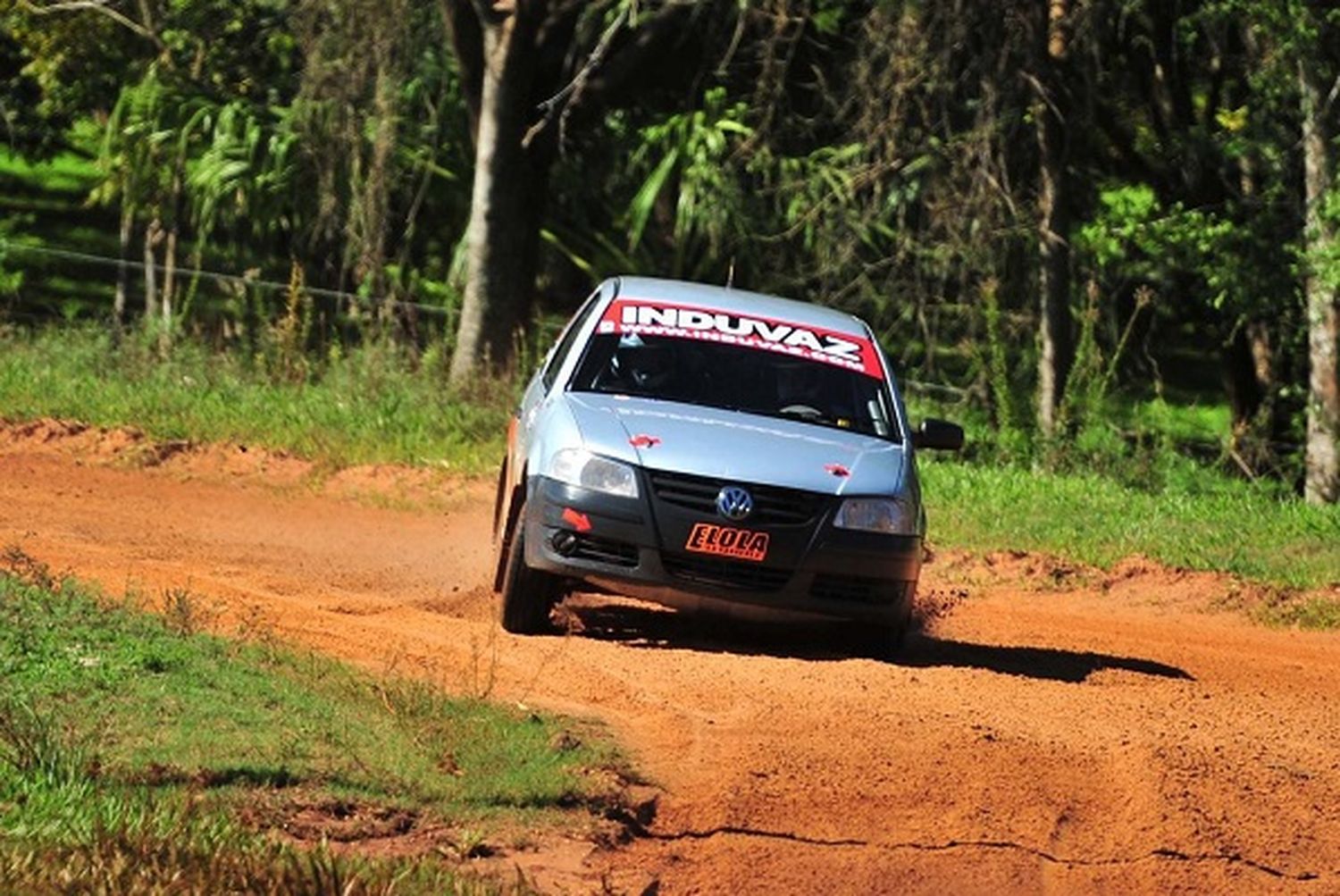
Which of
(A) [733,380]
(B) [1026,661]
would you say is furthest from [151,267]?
(B) [1026,661]

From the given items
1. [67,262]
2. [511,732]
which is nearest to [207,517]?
[511,732]

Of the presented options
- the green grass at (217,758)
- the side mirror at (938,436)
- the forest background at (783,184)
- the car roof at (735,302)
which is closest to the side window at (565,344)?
the car roof at (735,302)

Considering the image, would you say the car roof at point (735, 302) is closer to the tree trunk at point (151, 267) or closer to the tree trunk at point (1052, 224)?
the tree trunk at point (1052, 224)

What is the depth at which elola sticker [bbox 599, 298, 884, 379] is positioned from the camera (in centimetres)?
1359

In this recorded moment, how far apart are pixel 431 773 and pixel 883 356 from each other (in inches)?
215

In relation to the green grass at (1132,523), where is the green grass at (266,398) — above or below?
below

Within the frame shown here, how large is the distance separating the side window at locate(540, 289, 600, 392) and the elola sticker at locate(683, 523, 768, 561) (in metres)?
1.61

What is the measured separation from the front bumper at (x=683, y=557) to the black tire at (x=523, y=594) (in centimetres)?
12

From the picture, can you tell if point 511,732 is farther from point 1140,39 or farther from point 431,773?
point 1140,39

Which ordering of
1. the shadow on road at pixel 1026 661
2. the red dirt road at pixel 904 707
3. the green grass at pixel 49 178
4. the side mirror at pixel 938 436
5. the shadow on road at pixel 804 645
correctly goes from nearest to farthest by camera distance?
the red dirt road at pixel 904 707
the shadow on road at pixel 804 645
the shadow on road at pixel 1026 661
the side mirror at pixel 938 436
the green grass at pixel 49 178

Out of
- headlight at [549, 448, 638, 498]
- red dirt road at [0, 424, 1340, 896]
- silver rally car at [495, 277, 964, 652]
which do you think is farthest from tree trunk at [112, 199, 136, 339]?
headlight at [549, 448, 638, 498]

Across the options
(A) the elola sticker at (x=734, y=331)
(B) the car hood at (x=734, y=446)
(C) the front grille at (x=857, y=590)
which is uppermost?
(A) the elola sticker at (x=734, y=331)

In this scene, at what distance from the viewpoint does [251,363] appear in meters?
23.7

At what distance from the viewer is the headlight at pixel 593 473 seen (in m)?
12.2
